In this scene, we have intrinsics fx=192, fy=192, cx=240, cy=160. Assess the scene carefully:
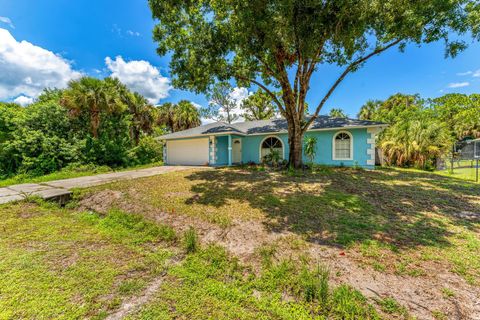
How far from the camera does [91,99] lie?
472 inches

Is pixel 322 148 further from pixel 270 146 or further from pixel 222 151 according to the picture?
pixel 222 151

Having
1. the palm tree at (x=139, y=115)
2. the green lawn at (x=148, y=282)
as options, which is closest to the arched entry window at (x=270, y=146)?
the green lawn at (x=148, y=282)

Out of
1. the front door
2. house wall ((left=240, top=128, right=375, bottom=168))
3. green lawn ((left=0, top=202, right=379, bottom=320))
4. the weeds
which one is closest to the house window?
house wall ((left=240, top=128, right=375, bottom=168))

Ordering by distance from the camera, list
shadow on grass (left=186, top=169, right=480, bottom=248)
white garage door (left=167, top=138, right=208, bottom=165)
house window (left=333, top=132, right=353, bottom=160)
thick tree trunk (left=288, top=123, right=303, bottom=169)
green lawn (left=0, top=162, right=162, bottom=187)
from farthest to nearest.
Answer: white garage door (left=167, top=138, right=208, bottom=165) < house window (left=333, top=132, right=353, bottom=160) < thick tree trunk (left=288, top=123, right=303, bottom=169) < green lawn (left=0, top=162, right=162, bottom=187) < shadow on grass (left=186, top=169, right=480, bottom=248)

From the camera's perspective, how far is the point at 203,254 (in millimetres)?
3051

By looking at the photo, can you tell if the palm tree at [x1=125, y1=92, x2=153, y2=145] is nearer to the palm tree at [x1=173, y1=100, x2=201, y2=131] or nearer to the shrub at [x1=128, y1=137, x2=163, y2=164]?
the shrub at [x1=128, y1=137, x2=163, y2=164]

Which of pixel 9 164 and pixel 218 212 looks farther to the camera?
pixel 9 164

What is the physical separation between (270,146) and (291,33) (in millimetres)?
7737

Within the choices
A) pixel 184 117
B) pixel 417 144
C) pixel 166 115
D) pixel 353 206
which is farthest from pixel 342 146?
pixel 166 115

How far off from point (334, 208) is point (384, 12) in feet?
21.8

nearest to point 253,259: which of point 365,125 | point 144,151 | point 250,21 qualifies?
point 250,21

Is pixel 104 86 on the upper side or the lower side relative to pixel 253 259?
upper

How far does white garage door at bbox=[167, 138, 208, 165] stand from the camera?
47.8ft

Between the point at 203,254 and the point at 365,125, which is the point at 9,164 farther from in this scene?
the point at 365,125
